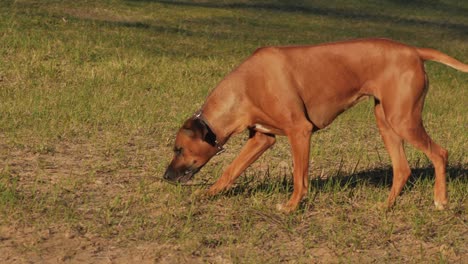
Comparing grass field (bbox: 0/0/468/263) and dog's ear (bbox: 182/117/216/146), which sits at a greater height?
dog's ear (bbox: 182/117/216/146)

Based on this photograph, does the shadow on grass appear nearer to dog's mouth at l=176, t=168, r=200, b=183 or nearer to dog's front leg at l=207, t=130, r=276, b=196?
dog's front leg at l=207, t=130, r=276, b=196

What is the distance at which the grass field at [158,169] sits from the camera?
683 cm

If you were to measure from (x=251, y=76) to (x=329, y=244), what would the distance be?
1.54m

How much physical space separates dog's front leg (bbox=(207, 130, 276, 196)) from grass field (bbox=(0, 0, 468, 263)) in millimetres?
126

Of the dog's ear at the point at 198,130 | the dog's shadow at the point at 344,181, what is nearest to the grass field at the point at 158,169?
the dog's shadow at the point at 344,181

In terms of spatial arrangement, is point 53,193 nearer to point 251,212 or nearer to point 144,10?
point 251,212

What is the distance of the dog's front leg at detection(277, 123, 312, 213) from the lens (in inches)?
303

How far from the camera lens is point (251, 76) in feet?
25.2

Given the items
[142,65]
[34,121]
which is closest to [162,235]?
[34,121]

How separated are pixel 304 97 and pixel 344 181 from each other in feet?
4.44

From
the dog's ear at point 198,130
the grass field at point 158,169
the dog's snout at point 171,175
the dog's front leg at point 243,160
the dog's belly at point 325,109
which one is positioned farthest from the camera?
the dog's front leg at point 243,160

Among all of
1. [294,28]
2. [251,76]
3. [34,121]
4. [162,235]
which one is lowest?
[294,28]

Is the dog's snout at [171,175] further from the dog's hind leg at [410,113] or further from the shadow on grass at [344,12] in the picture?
the shadow on grass at [344,12]

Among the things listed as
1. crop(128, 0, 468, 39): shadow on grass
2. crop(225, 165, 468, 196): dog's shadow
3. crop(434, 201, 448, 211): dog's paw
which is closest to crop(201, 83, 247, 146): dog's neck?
crop(225, 165, 468, 196): dog's shadow
